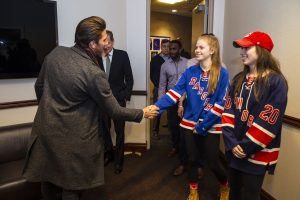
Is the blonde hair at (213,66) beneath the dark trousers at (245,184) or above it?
above

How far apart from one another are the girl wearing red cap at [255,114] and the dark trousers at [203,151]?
34 centimetres

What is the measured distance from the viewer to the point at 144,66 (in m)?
3.41

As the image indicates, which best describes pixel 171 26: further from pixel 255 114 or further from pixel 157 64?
pixel 255 114

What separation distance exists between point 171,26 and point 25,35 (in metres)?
5.74

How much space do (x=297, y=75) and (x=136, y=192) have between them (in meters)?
1.76

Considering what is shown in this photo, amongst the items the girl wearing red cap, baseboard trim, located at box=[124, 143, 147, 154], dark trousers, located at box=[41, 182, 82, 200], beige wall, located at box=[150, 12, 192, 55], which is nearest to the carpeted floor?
baseboard trim, located at box=[124, 143, 147, 154]

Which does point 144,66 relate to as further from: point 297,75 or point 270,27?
point 297,75

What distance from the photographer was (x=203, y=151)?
2.14m

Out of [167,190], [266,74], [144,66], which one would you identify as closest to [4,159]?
[167,190]

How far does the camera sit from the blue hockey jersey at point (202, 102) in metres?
1.97

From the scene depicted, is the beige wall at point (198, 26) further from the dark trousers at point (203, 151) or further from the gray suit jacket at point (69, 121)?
the gray suit jacket at point (69, 121)

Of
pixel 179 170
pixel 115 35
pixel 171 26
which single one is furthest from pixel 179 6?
pixel 179 170

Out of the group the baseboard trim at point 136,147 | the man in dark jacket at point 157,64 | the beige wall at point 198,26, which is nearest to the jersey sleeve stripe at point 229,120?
the beige wall at point 198,26

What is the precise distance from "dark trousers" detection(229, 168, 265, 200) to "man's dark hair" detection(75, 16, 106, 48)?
1.25 meters
